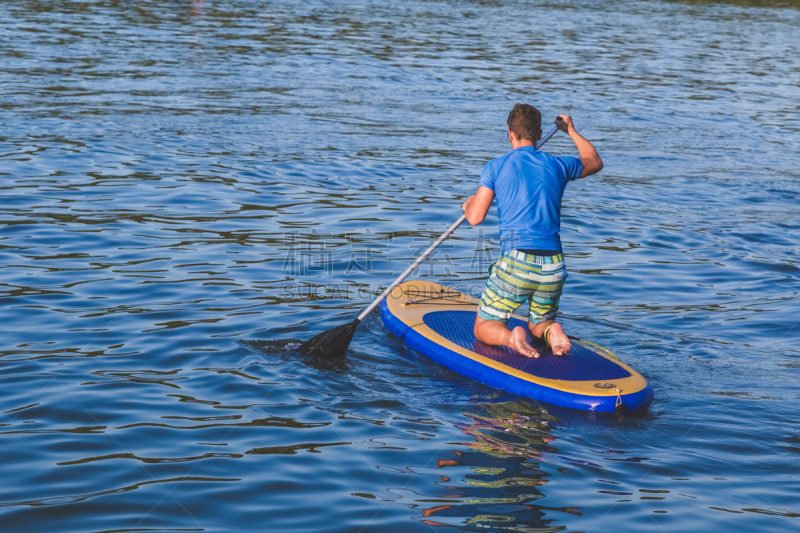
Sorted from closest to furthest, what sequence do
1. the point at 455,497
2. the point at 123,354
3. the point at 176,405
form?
the point at 455,497
the point at 176,405
the point at 123,354

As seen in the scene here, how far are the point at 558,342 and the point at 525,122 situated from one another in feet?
4.88

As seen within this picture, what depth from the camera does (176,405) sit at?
4.77 meters

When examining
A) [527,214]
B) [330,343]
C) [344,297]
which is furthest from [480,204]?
[344,297]

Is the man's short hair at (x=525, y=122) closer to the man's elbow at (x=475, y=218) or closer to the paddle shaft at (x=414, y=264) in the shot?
the paddle shaft at (x=414, y=264)

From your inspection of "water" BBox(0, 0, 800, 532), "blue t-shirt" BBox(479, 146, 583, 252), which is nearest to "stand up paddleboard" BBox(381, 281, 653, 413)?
A: "water" BBox(0, 0, 800, 532)

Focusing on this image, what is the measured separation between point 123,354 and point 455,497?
2707 mm

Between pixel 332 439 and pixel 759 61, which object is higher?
pixel 759 61

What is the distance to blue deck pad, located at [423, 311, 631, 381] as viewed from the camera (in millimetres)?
5148

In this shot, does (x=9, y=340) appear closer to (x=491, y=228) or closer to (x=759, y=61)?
(x=491, y=228)

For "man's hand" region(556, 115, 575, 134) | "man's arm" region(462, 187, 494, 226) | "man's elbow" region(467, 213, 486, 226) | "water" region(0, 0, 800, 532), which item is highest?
"man's hand" region(556, 115, 575, 134)

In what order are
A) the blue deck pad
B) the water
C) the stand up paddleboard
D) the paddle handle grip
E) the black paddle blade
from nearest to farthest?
the water, the stand up paddleboard, the blue deck pad, the black paddle blade, the paddle handle grip

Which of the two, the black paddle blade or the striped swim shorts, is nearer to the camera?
the striped swim shorts

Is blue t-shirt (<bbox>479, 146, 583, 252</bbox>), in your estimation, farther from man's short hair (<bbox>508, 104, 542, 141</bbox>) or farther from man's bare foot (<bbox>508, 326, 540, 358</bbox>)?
man's bare foot (<bbox>508, 326, 540, 358</bbox>)

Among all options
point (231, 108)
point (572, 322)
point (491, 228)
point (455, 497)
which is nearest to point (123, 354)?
point (455, 497)
